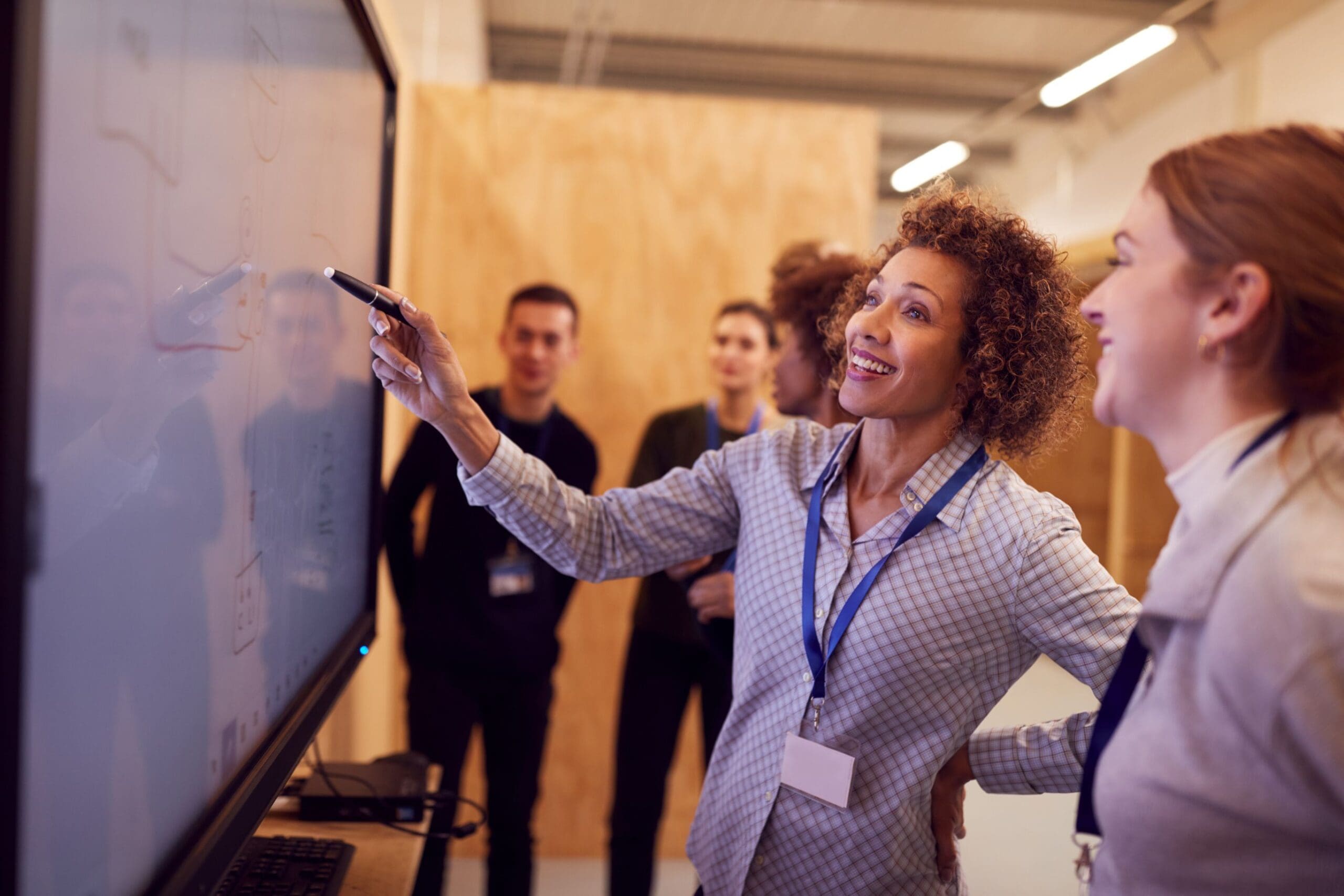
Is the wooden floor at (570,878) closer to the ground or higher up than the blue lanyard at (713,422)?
closer to the ground

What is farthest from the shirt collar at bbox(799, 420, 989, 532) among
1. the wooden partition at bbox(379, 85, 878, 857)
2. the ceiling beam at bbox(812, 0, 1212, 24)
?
the ceiling beam at bbox(812, 0, 1212, 24)

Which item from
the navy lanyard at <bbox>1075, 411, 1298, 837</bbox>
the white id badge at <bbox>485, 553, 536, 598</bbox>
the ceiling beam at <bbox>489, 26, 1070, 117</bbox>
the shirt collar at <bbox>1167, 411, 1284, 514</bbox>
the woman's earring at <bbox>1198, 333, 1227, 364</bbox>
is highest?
the ceiling beam at <bbox>489, 26, 1070, 117</bbox>

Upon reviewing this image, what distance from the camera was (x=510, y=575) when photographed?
8.15ft

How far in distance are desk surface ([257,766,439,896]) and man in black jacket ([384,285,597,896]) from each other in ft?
2.47

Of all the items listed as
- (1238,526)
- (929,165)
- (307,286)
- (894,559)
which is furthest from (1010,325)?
(929,165)

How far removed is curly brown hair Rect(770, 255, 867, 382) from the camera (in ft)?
6.72

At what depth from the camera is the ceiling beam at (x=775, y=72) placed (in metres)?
6.64

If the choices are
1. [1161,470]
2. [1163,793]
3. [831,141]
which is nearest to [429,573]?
[1161,470]

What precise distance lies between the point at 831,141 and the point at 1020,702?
2895mm

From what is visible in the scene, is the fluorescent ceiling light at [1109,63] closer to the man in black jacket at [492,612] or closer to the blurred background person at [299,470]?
the man in black jacket at [492,612]

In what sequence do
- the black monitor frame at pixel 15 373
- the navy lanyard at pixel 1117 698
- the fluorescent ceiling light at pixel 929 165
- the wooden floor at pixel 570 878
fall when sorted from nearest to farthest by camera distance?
the black monitor frame at pixel 15 373 < the navy lanyard at pixel 1117 698 < the wooden floor at pixel 570 878 < the fluorescent ceiling light at pixel 929 165

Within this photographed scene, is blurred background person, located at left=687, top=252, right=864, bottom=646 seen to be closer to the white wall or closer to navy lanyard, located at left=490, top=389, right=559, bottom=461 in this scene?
navy lanyard, located at left=490, top=389, right=559, bottom=461

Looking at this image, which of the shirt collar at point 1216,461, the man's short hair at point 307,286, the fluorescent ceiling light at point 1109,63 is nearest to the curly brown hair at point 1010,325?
the shirt collar at point 1216,461

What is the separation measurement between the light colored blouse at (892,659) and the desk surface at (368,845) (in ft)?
1.47
